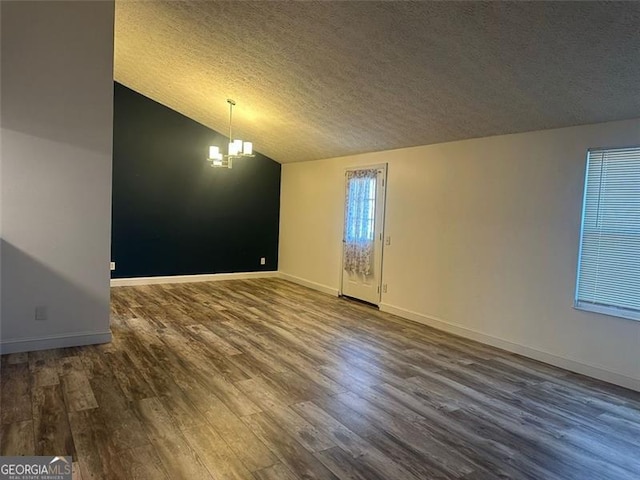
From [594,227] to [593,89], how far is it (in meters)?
1.25

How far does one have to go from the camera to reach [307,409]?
9.42 ft

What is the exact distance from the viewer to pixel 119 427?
8.27 feet

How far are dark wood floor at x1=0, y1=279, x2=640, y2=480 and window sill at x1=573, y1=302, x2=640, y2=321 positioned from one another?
0.62 metres

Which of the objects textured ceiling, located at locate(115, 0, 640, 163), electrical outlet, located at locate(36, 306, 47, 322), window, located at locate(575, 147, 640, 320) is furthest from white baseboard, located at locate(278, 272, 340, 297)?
electrical outlet, located at locate(36, 306, 47, 322)

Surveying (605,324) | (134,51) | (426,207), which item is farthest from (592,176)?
(134,51)

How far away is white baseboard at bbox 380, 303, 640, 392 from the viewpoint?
3582mm

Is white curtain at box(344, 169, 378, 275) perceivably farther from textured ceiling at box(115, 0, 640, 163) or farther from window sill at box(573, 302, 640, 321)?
window sill at box(573, 302, 640, 321)

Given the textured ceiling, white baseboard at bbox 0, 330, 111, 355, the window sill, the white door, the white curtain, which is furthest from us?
the white curtain

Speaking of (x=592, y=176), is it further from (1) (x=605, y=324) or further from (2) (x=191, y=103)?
(2) (x=191, y=103)

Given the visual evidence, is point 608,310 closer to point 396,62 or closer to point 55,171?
point 396,62

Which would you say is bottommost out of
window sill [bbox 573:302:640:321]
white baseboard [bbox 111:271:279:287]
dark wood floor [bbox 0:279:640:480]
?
dark wood floor [bbox 0:279:640:480]

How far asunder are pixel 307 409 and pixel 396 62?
2941mm

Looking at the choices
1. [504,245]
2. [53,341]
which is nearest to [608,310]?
[504,245]

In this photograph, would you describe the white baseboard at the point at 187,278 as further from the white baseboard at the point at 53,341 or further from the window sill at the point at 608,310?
the window sill at the point at 608,310
